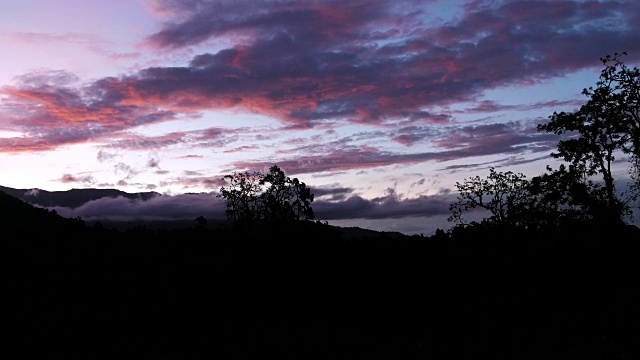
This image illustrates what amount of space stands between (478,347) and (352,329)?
25.7 ft

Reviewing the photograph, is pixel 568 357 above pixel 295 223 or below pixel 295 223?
below

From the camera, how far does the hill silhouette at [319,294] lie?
24594mm

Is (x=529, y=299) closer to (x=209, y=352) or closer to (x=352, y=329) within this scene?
(x=352, y=329)

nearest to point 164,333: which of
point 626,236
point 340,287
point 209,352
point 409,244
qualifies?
point 209,352

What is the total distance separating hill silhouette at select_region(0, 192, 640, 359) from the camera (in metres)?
24.6

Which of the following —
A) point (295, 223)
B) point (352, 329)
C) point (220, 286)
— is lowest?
point (352, 329)

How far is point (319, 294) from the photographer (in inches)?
1300

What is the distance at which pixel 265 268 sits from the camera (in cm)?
3544

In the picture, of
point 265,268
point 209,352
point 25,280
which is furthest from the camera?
point 265,268

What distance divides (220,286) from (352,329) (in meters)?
9.09

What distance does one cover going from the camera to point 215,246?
129 feet

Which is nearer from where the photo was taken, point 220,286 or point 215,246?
point 220,286

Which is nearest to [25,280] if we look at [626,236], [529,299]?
[529,299]

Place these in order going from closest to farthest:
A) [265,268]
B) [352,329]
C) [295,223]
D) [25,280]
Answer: [352,329] → [25,280] → [265,268] → [295,223]
